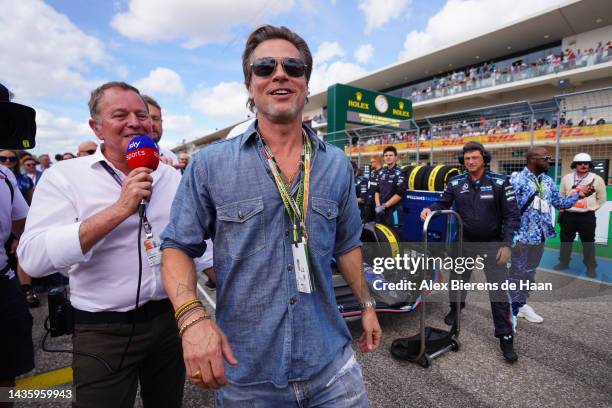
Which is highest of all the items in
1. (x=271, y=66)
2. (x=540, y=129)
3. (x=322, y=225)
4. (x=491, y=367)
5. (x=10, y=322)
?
(x=540, y=129)

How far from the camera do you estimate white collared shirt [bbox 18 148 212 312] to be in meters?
1.40

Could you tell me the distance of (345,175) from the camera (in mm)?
1489

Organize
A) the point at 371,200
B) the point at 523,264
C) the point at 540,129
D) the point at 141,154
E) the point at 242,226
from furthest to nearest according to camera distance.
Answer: the point at 371,200
the point at 540,129
the point at 523,264
the point at 141,154
the point at 242,226

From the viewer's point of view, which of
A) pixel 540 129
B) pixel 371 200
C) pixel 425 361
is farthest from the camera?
pixel 371 200

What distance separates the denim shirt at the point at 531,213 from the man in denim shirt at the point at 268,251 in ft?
11.5

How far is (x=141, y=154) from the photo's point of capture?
1.46 meters

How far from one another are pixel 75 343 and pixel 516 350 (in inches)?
146

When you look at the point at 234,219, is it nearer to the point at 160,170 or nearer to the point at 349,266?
the point at 349,266

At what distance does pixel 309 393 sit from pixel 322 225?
633 mm

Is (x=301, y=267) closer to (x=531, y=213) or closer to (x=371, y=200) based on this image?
(x=531, y=213)

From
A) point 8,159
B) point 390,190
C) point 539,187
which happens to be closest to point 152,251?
point 539,187

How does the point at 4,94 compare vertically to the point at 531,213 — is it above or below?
above

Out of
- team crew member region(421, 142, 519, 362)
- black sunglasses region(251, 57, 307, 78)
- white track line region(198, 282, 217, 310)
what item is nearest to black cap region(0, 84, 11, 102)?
black sunglasses region(251, 57, 307, 78)

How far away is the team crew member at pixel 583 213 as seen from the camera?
564 cm
